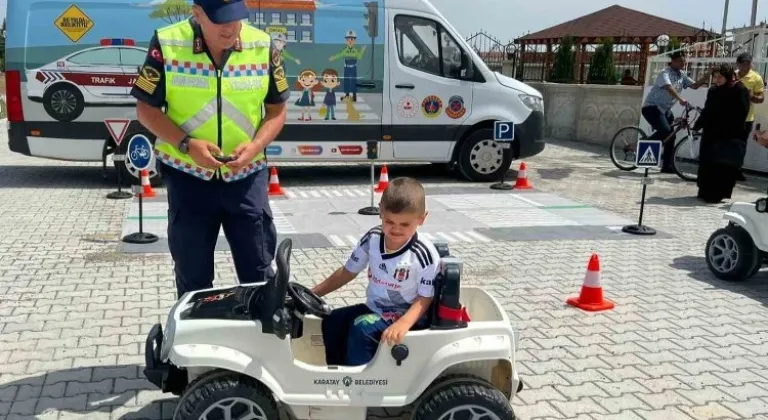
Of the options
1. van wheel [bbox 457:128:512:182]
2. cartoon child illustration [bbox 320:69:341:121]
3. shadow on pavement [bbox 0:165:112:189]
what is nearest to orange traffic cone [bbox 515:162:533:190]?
van wheel [bbox 457:128:512:182]

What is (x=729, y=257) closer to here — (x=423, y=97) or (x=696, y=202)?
(x=696, y=202)

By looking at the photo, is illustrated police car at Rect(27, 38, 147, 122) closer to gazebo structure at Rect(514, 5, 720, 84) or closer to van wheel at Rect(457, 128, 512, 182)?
van wheel at Rect(457, 128, 512, 182)

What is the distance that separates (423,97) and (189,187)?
7507mm

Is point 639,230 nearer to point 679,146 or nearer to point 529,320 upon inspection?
point 529,320

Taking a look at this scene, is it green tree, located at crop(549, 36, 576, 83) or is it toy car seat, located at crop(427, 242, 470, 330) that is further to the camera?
green tree, located at crop(549, 36, 576, 83)

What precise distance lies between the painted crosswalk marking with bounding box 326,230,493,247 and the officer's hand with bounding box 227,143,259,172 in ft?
12.6

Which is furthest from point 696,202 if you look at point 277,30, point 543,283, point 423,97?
point 277,30

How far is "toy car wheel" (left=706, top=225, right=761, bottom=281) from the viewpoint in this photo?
613 cm

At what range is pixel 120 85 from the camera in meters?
9.61

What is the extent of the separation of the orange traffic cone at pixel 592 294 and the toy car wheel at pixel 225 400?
10.1 ft

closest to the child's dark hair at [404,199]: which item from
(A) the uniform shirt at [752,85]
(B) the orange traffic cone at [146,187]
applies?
(B) the orange traffic cone at [146,187]

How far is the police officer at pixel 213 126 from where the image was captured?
3.32m

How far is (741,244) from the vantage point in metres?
6.14

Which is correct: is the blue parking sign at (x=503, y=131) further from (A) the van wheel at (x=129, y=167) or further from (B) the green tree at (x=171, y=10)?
(A) the van wheel at (x=129, y=167)
